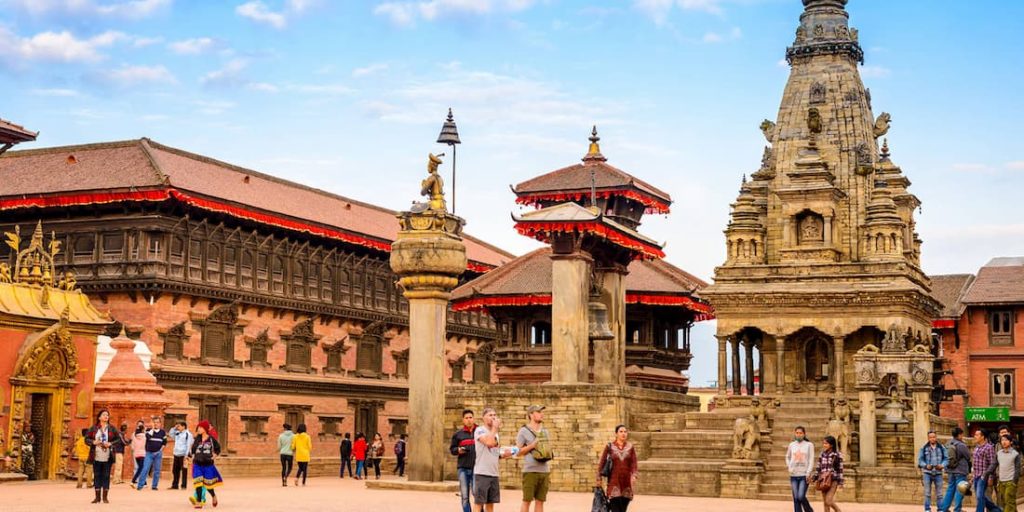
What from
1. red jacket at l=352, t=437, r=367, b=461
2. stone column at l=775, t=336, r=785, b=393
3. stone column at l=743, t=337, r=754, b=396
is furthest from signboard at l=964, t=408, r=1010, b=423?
red jacket at l=352, t=437, r=367, b=461

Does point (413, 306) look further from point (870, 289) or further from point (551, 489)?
point (870, 289)

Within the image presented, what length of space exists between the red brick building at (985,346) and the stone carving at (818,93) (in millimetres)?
16391

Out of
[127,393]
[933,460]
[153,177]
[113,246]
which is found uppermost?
[153,177]

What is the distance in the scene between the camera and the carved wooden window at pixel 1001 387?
58.8m

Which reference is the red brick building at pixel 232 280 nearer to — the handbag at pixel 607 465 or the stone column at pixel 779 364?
the stone column at pixel 779 364

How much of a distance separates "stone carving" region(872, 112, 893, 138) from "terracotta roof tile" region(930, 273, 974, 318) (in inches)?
577

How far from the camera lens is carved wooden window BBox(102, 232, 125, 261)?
44500 millimetres

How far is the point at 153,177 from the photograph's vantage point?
44.1 meters

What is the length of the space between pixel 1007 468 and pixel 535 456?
885cm

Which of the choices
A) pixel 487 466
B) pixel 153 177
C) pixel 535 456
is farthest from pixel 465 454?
pixel 153 177

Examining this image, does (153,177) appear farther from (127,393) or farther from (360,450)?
(127,393)

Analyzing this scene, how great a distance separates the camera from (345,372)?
176 feet

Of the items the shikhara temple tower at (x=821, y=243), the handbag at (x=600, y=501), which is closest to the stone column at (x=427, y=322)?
the handbag at (x=600, y=501)

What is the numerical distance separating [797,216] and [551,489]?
1501 cm
